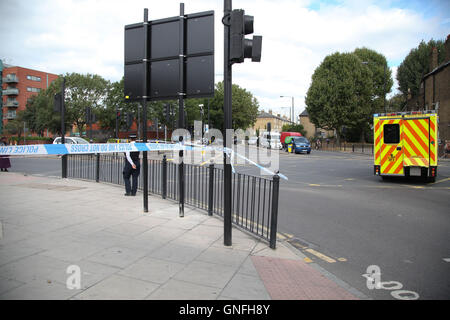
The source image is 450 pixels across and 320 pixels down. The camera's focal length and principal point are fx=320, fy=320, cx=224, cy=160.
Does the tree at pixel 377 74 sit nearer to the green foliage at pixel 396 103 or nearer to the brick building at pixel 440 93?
the green foliage at pixel 396 103

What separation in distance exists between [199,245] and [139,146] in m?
2.39

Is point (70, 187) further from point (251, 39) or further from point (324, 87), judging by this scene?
point (324, 87)

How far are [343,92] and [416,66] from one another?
50.3 feet

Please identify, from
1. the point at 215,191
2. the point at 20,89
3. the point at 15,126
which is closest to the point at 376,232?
the point at 215,191

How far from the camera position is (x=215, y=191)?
7.65 meters

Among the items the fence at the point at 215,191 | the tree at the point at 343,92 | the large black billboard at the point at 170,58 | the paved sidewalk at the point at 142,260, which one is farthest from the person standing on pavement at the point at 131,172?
the tree at the point at 343,92

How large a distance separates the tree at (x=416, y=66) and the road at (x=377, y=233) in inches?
1893

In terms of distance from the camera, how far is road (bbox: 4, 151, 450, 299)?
4.02 m

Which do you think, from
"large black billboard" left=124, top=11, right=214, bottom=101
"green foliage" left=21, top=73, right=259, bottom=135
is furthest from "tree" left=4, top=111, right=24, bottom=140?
"large black billboard" left=124, top=11, right=214, bottom=101

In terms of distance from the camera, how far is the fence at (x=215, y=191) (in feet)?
17.8

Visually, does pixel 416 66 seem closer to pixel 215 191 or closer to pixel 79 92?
pixel 79 92

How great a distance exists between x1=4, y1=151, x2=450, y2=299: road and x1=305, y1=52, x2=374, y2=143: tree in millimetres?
36668

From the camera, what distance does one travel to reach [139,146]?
6.20 meters

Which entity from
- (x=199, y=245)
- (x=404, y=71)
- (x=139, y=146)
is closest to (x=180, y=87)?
(x=139, y=146)
